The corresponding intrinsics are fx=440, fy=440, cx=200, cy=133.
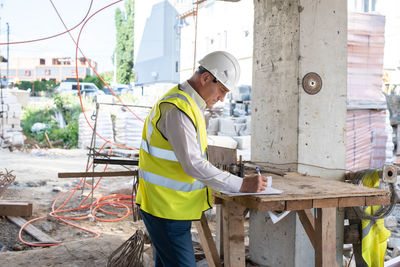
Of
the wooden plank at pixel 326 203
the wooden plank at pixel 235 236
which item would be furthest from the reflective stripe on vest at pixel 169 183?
the wooden plank at pixel 326 203

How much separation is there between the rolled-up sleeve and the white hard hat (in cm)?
41

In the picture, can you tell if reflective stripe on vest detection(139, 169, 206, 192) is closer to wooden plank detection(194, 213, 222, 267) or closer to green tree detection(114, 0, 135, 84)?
wooden plank detection(194, 213, 222, 267)

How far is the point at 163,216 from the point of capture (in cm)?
279

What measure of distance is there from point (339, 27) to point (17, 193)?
23.5 ft

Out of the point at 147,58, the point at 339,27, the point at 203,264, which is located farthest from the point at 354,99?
the point at 147,58

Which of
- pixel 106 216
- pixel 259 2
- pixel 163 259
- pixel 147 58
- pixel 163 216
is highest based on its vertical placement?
pixel 147 58

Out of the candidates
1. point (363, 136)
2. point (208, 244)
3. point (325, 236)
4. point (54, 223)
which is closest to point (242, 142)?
point (363, 136)

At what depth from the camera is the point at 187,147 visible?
2.64 meters

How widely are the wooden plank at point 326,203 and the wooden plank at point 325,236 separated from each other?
0.18m

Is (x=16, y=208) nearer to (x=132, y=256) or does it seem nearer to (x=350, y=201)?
(x=132, y=256)

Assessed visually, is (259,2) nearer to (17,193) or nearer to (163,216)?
(163,216)

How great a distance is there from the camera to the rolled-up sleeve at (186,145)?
104 inches

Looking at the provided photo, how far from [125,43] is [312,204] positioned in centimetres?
4431

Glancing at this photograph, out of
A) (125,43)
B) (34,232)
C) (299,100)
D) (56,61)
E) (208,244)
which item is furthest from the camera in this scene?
(56,61)
